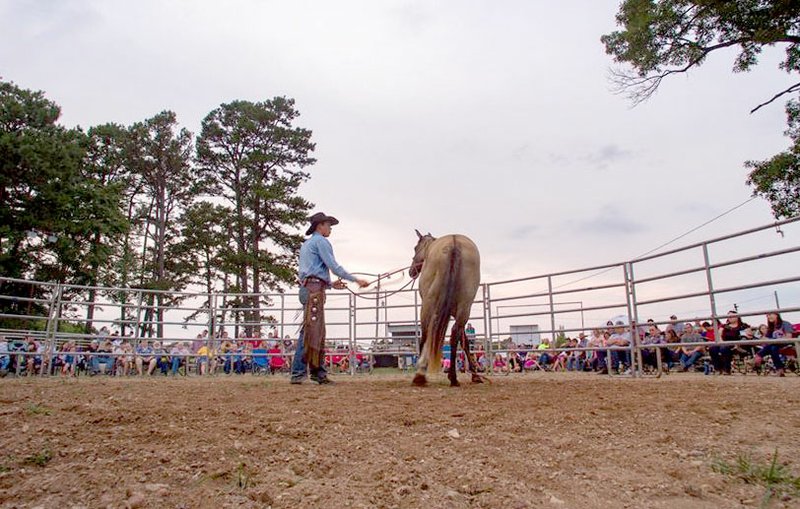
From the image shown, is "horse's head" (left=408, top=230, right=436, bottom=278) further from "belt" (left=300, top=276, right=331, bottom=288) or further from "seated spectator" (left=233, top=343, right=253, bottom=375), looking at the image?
"seated spectator" (left=233, top=343, right=253, bottom=375)

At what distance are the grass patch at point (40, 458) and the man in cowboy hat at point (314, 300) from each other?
379cm

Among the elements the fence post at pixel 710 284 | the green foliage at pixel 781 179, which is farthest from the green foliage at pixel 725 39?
the fence post at pixel 710 284

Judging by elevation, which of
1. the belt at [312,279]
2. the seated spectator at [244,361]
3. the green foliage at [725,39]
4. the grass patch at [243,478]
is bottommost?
the grass patch at [243,478]

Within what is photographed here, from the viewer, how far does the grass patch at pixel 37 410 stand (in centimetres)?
347

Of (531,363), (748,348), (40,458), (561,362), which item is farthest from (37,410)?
(531,363)

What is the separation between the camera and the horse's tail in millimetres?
5586

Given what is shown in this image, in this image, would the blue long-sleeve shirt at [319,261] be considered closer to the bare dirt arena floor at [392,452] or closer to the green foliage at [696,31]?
the bare dirt arena floor at [392,452]

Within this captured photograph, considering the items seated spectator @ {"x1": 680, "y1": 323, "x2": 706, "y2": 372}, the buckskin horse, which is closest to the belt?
the buckskin horse

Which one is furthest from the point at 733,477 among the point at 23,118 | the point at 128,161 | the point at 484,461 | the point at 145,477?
the point at 128,161

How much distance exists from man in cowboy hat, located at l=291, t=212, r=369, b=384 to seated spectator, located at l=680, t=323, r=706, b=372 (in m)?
7.06

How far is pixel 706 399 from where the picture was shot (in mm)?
4012

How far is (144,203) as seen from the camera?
107 feet

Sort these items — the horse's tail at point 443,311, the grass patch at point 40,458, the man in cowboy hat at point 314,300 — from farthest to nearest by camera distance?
1. the man in cowboy hat at point 314,300
2. the horse's tail at point 443,311
3. the grass patch at point 40,458

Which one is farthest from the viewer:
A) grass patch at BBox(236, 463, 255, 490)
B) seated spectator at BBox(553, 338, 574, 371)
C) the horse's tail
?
seated spectator at BBox(553, 338, 574, 371)
